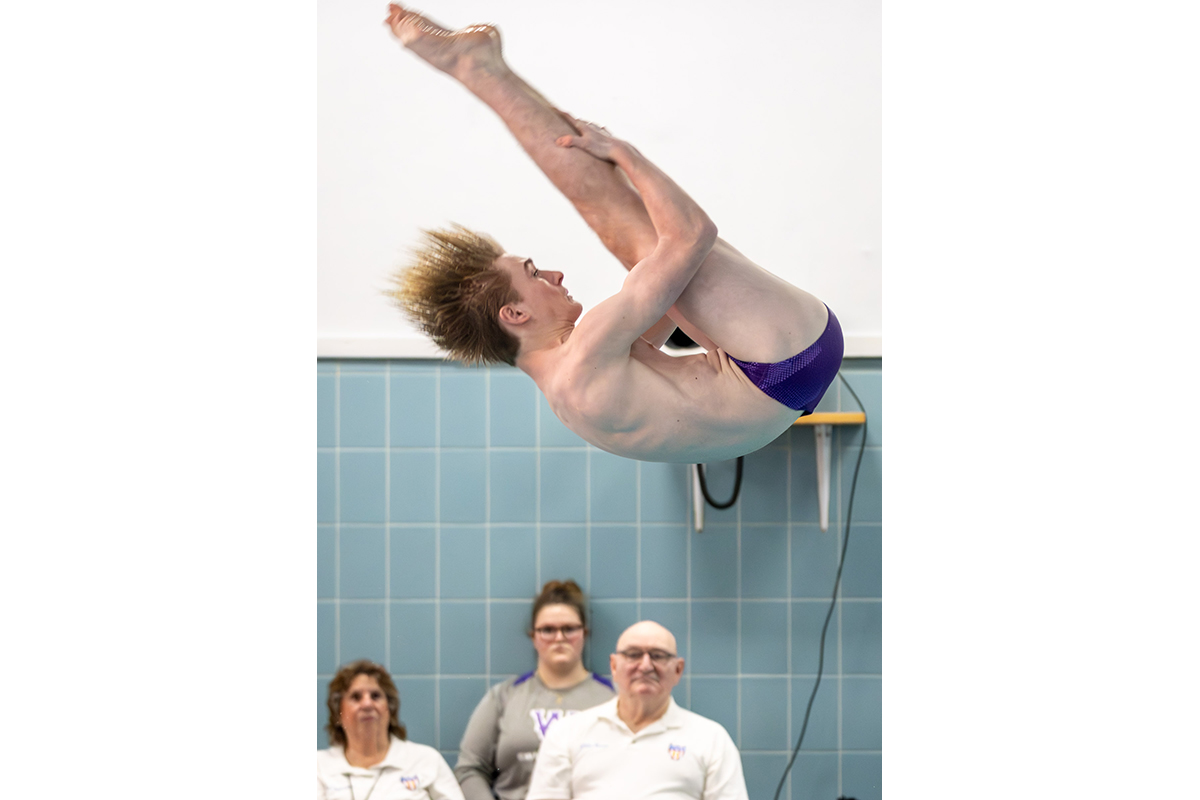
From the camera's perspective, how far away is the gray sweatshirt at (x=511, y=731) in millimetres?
3156

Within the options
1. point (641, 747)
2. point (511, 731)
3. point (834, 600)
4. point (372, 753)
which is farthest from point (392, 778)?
point (834, 600)

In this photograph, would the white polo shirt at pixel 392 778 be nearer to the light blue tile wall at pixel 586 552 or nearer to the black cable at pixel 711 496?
the light blue tile wall at pixel 586 552

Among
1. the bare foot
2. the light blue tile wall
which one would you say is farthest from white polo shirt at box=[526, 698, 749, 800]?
the bare foot

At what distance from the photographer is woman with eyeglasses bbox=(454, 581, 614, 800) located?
10.4ft

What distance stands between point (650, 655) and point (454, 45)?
2.12 metres

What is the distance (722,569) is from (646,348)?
2.18 m

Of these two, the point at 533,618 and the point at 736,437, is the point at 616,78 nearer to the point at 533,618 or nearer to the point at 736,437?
the point at 533,618

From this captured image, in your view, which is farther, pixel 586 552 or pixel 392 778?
pixel 586 552

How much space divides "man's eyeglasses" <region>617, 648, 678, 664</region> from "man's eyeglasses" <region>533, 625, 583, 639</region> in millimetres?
268

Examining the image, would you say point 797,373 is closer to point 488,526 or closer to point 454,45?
point 454,45

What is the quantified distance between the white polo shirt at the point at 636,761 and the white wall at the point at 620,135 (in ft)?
4.71

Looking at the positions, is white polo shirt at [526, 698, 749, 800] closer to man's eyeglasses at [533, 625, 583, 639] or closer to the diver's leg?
man's eyeglasses at [533, 625, 583, 639]

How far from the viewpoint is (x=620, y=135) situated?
3445 mm

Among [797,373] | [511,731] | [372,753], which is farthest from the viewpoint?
[511,731]
